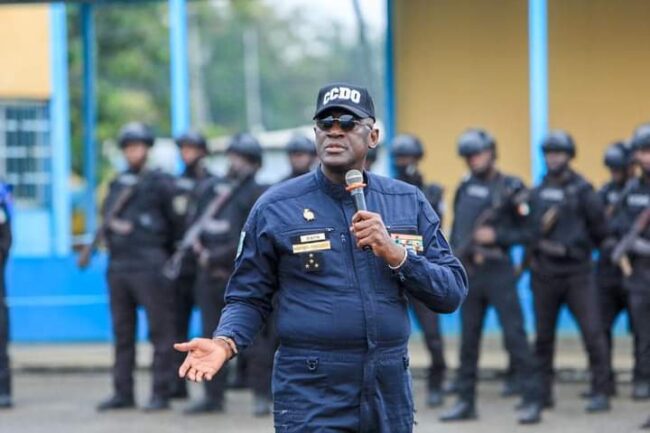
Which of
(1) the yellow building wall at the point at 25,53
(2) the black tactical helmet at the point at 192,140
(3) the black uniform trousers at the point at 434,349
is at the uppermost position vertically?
(1) the yellow building wall at the point at 25,53

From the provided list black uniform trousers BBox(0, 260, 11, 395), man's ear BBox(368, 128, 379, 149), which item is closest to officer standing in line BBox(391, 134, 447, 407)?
black uniform trousers BBox(0, 260, 11, 395)

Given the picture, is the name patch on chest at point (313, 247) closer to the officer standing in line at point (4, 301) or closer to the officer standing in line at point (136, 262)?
the officer standing in line at point (136, 262)

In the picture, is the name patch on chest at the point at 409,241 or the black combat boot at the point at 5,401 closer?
the name patch on chest at the point at 409,241

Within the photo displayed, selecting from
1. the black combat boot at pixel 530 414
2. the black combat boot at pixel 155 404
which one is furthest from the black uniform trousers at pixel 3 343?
the black combat boot at pixel 530 414

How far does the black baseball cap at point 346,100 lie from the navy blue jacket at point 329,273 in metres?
0.27

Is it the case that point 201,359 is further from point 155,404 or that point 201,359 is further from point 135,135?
point 135,135

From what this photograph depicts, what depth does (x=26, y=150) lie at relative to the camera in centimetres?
2116

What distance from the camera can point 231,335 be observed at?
548cm

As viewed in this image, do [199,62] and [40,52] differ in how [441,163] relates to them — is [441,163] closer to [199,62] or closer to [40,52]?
[40,52]

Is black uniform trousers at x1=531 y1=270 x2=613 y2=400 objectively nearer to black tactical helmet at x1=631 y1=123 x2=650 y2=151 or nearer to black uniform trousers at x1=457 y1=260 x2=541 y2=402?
black uniform trousers at x1=457 y1=260 x2=541 y2=402

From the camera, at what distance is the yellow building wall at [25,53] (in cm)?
2100

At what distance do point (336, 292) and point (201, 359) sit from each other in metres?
0.57

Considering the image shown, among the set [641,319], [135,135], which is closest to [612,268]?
[641,319]

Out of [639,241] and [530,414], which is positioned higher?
[639,241]
